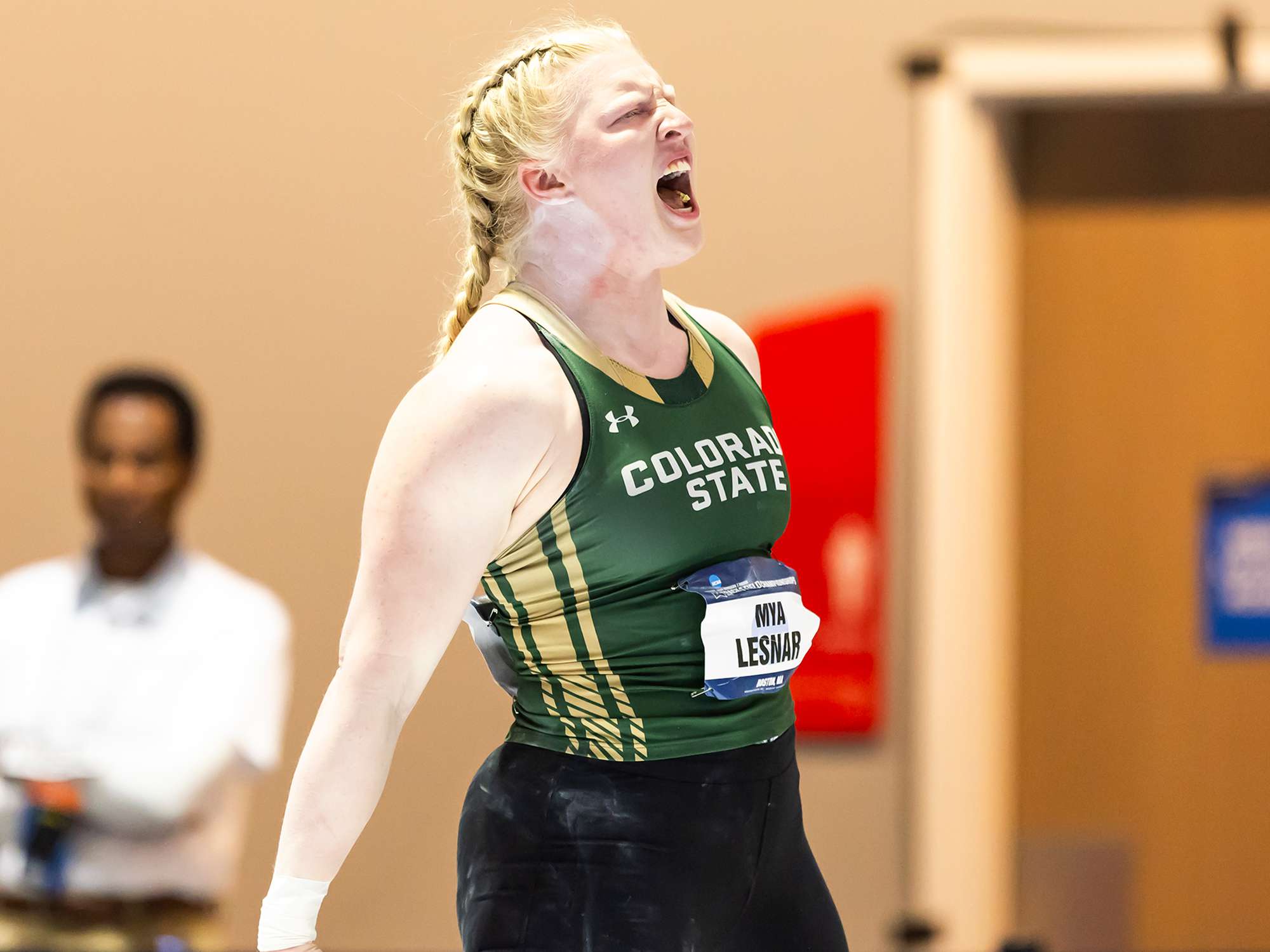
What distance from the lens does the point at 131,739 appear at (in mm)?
1931

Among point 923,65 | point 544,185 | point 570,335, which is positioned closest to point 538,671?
point 570,335

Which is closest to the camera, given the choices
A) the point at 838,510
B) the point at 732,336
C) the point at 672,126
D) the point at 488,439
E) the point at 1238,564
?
the point at 488,439

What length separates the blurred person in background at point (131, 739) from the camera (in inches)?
74.1

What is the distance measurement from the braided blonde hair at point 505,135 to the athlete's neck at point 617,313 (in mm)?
66

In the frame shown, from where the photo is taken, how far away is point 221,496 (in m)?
2.24

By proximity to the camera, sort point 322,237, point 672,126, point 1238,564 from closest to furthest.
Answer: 1. point 672,126
2. point 322,237
3. point 1238,564

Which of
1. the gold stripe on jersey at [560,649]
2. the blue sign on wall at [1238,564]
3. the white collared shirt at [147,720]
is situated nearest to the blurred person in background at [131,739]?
the white collared shirt at [147,720]

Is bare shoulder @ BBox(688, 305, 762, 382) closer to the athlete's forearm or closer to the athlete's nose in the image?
the athlete's nose

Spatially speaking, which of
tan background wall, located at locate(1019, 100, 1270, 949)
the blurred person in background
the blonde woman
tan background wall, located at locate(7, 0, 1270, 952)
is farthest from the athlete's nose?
tan background wall, located at locate(1019, 100, 1270, 949)

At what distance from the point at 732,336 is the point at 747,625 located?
1.07 feet

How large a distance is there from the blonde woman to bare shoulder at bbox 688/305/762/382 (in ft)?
0.24

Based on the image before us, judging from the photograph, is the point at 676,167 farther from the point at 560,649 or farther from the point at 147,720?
the point at 147,720

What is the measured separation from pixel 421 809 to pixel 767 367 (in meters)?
0.91

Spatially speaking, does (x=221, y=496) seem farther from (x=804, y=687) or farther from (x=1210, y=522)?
(x=1210, y=522)
